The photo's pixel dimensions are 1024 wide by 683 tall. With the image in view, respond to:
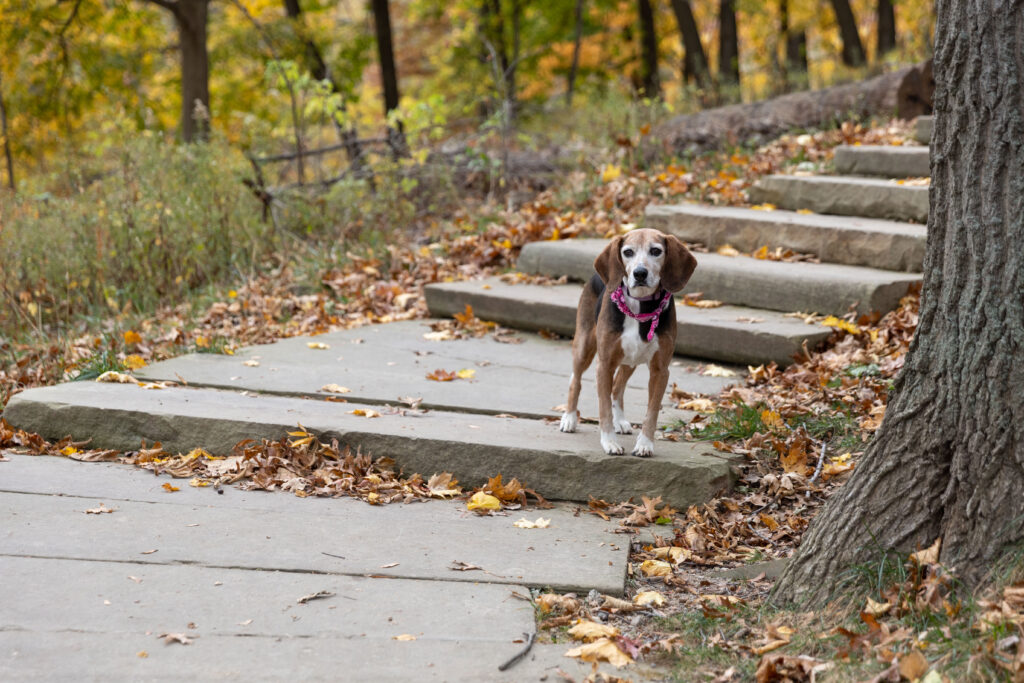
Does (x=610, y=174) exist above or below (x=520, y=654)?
above

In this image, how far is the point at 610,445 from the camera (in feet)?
15.3

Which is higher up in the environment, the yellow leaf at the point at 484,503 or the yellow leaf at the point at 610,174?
the yellow leaf at the point at 610,174

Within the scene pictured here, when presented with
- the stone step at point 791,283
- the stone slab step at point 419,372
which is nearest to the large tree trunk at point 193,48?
the stone slab step at point 419,372

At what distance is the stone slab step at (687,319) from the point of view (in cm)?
634

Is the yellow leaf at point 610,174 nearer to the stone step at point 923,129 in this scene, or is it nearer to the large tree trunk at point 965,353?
the stone step at point 923,129

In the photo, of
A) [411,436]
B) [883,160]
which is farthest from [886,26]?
[411,436]

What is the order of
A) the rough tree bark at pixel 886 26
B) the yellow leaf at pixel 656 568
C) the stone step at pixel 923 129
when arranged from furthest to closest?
the rough tree bark at pixel 886 26
the stone step at pixel 923 129
the yellow leaf at pixel 656 568

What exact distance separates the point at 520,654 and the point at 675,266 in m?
2.12

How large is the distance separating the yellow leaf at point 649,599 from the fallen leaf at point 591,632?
0.29 metres

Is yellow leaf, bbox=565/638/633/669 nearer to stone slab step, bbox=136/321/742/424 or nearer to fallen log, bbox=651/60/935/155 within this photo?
stone slab step, bbox=136/321/742/424

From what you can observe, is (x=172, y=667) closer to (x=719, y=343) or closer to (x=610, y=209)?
(x=719, y=343)

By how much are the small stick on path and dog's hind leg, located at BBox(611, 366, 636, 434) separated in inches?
76.9

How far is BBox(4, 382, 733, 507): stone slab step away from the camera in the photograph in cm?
460

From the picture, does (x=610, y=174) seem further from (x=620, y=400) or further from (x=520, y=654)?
(x=520, y=654)
